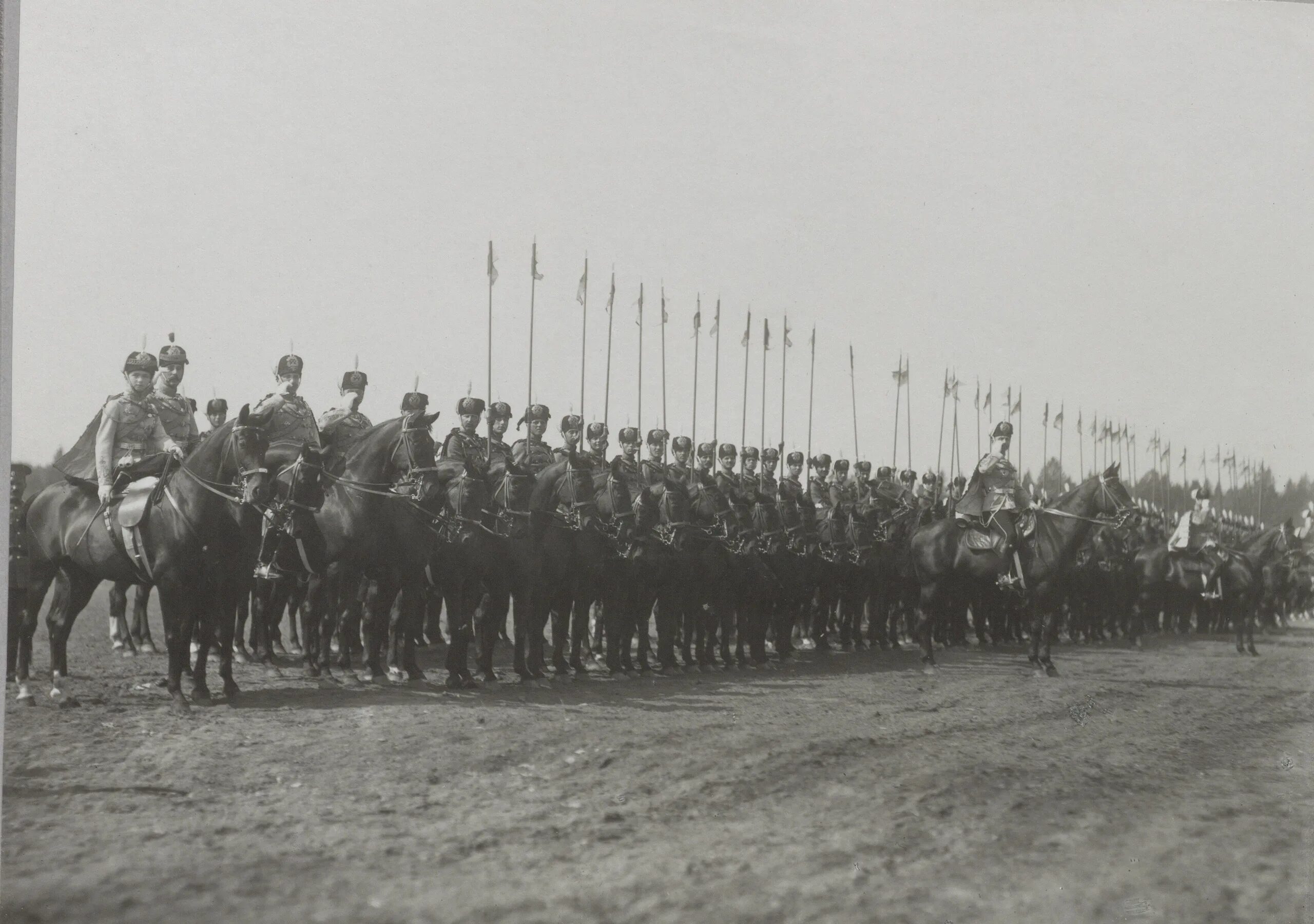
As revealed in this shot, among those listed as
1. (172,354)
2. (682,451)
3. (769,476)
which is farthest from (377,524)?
(769,476)

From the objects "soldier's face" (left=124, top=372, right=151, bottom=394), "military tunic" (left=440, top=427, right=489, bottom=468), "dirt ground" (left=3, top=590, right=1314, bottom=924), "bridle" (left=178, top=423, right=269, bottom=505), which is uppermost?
"soldier's face" (left=124, top=372, right=151, bottom=394)

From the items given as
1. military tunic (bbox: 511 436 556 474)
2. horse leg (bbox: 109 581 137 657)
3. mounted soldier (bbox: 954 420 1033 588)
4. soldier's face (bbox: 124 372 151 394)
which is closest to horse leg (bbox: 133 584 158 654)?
horse leg (bbox: 109 581 137 657)

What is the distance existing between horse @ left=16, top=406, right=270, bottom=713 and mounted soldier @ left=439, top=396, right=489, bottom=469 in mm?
2570

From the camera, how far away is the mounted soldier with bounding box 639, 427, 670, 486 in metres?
13.2

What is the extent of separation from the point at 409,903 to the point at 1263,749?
6644 millimetres

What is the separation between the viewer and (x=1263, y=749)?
29.0ft

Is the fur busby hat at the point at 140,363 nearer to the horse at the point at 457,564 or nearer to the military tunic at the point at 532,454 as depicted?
the horse at the point at 457,564

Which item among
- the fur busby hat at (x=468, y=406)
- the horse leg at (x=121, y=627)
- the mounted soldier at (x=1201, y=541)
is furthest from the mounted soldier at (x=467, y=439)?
the mounted soldier at (x=1201, y=541)

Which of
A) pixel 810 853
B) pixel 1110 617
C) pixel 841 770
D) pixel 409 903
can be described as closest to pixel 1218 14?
pixel 841 770

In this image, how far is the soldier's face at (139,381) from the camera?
27.0ft

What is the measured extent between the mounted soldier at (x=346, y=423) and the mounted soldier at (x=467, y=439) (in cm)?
79

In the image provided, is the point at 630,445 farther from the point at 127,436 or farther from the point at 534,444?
the point at 127,436

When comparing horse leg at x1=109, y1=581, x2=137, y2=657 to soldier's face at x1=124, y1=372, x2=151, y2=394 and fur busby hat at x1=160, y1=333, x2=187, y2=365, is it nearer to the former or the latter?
soldier's face at x1=124, y1=372, x2=151, y2=394

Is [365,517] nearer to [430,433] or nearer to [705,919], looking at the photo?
[430,433]
